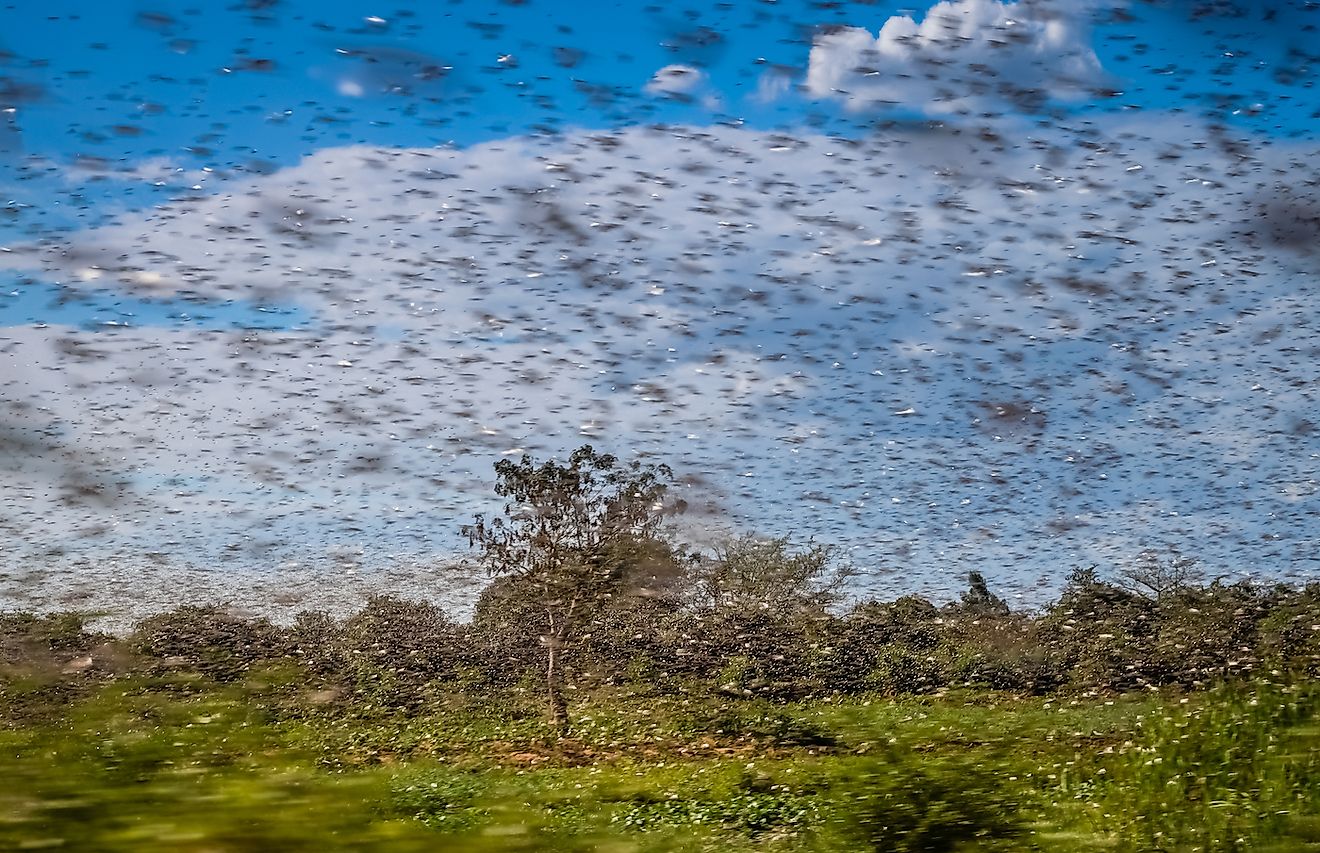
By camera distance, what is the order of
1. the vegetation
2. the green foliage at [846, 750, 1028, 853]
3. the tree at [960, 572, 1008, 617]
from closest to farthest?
the vegetation
the green foliage at [846, 750, 1028, 853]
the tree at [960, 572, 1008, 617]

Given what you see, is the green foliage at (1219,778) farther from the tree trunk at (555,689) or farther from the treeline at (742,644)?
the tree trunk at (555,689)

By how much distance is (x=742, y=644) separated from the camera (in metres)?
8.80

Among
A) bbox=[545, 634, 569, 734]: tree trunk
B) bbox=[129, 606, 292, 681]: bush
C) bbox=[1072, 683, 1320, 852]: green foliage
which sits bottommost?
bbox=[1072, 683, 1320, 852]: green foliage

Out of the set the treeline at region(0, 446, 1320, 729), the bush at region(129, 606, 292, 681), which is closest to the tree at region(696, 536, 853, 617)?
the treeline at region(0, 446, 1320, 729)

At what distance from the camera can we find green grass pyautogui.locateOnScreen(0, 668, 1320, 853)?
1.77 m

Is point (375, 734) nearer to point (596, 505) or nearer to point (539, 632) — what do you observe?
point (539, 632)

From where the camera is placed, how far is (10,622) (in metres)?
7.50

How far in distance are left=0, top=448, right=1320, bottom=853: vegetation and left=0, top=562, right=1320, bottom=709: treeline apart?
1.0 inches

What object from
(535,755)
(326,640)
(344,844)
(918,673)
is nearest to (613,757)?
(535,755)

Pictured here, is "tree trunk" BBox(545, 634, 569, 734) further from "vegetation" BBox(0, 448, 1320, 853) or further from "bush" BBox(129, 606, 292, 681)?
"bush" BBox(129, 606, 292, 681)

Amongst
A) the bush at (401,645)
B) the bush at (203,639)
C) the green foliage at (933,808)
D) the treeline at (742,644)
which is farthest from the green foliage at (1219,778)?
the bush at (203,639)

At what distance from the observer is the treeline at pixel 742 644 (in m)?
A: 7.35

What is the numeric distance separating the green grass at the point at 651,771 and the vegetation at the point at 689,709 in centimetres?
2

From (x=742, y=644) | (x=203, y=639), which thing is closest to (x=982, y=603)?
(x=742, y=644)
